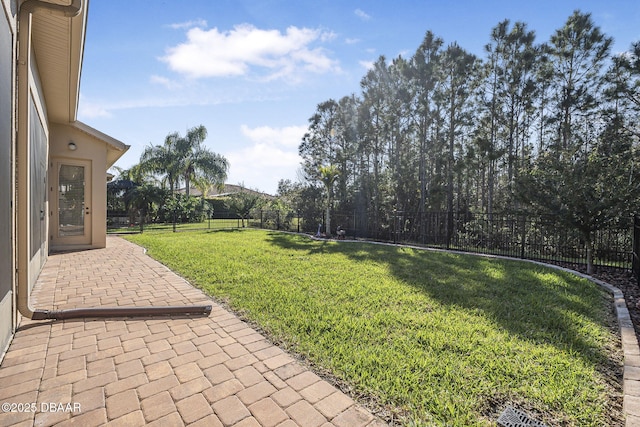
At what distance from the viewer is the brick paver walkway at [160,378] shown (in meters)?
1.81

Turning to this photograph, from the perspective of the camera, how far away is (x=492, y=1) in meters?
6.48

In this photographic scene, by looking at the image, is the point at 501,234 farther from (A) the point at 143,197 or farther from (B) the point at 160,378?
(A) the point at 143,197

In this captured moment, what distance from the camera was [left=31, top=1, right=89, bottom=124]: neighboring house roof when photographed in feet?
11.8

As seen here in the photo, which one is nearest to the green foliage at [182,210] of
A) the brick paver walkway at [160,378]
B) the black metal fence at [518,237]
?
the black metal fence at [518,237]

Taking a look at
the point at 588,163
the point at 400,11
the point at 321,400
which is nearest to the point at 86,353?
the point at 321,400

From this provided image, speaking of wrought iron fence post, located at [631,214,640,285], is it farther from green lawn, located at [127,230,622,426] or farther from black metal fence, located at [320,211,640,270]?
green lawn, located at [127,230,622,426]

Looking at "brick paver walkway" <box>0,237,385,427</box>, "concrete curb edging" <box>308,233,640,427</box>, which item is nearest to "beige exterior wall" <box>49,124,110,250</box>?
"brick paver walkway" <box>0,237,385,427</box>

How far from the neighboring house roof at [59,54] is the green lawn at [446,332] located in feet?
12.2

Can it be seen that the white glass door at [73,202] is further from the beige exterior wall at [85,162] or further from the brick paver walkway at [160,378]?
the brick paver walkway at [160,378]

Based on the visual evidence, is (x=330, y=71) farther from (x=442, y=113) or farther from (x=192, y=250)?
(x=442, y=113)

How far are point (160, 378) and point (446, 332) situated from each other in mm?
2599

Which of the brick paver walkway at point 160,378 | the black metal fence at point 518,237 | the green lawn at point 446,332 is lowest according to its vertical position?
the brick paver walkway at point 160,378

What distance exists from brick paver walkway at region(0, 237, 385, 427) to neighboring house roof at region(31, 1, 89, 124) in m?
3.39

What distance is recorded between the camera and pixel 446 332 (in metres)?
3.03
